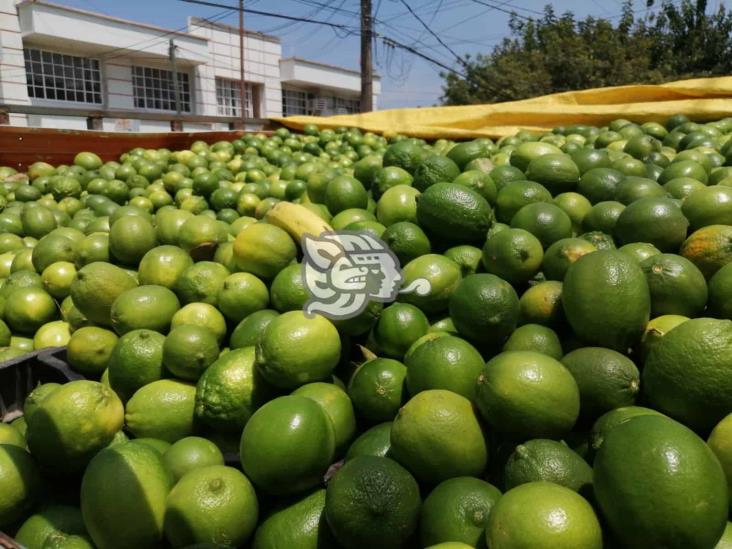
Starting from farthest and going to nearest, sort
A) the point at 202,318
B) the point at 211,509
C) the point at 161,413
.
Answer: the point at 202,318 < the point at 161,413 < the point at 211,509

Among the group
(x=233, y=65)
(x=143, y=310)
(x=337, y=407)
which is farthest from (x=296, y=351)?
(x=233, y=65)

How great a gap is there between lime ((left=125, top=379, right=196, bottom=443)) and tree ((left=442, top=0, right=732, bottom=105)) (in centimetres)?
2325

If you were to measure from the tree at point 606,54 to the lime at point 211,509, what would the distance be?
23.7m

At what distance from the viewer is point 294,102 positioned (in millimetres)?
35312

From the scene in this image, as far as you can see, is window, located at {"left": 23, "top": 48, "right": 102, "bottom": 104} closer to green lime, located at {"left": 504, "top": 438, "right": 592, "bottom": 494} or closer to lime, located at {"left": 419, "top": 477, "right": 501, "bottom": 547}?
lime, located at {"left": 419, "top": 477, "right": 501, "bottom": 547}

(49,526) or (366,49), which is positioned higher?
(366,49)

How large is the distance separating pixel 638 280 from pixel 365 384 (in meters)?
1.13

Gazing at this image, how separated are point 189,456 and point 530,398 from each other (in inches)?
49.0

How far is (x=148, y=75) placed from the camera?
2475 centimetres

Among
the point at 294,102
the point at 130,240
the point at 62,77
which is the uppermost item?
the point at 294,102

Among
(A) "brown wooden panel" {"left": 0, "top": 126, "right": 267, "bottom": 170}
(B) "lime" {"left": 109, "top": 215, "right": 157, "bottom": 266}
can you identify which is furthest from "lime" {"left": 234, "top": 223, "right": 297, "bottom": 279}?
(A) "brown wooden panel" {"left": 0, "top": 126, "right": 267, "bottom": 170}

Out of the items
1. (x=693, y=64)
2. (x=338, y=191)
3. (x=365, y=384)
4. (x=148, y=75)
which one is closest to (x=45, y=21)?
(x=148, y=75)

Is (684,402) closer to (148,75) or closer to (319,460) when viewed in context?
(319,460)

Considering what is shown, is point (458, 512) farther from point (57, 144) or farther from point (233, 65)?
point (233, 65)
